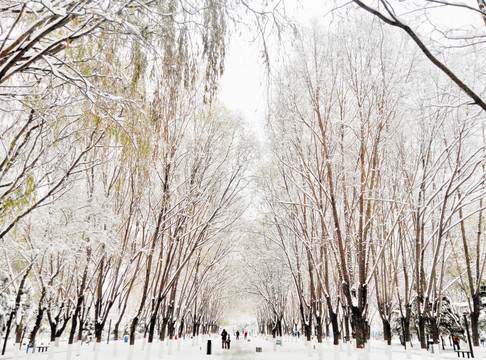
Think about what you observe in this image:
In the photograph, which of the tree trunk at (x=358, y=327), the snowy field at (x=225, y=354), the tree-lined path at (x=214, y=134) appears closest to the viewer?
the tree-lined path at (x=214, y=134)

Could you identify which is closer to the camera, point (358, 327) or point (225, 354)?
point (358, 327)

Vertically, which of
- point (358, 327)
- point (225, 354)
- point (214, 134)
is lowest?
point (225, 354)

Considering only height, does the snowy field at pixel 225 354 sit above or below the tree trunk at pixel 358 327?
below

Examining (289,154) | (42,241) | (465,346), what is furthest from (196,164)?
(465,346)

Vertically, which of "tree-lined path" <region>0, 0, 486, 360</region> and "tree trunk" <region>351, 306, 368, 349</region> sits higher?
"tree-lined path" <region>0, 0, 486, 360</region>

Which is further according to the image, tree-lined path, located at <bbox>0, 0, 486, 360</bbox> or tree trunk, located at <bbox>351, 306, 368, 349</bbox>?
tree trunk, located at <bbox>351, 306, 368, 349</bbox>

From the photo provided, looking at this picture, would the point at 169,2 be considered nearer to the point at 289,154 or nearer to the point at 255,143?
the point at 289,154

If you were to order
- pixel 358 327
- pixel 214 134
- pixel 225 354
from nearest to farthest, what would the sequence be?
pixel 358 327
pixel 214 134
pixel 225 354

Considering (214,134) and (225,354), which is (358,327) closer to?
(214,134)

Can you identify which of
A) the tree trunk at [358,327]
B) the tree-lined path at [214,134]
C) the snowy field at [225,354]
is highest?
the tree-lined path at [214,134]

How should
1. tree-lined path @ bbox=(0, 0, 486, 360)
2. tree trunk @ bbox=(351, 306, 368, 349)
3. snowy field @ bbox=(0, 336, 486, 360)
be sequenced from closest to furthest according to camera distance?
tree-lined path @ bbox=(0, 0, 486, 360) < tree trunk @ bbox=(351, 306, 368, 349) < snowy field @ bbox=(0, 336, 486, 360)

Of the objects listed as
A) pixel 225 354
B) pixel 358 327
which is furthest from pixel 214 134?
pixel 225 354

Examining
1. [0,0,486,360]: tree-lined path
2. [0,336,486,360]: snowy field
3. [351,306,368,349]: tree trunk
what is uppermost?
[0,0,486,360]: tree-lined path

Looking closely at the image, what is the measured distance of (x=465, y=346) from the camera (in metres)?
24.1
